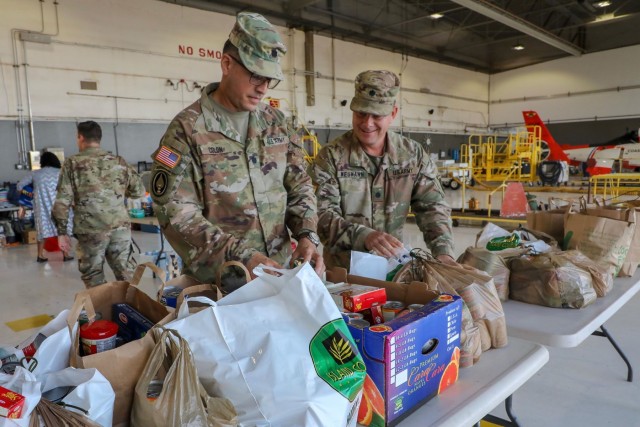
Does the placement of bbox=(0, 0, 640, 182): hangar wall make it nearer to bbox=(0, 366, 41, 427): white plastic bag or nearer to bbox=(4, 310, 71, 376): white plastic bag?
bbox=(4, 310, 71, 376): white plastic bag

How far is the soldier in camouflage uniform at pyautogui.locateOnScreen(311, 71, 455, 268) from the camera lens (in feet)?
6.81

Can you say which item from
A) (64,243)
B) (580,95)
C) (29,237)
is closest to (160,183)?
(64,243)

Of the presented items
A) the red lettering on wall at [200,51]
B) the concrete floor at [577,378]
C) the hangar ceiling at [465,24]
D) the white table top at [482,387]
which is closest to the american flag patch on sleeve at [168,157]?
the white table top at [482,387]

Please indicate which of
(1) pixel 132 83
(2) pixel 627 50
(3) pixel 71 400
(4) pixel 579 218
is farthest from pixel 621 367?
(2) pixel 627 50

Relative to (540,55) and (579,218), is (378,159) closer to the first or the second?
(579,218)

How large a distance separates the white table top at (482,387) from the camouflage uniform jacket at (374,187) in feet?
3.07

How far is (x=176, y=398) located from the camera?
→ 75 centimetres

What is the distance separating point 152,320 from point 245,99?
2.80ft

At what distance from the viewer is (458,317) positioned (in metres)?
1.08

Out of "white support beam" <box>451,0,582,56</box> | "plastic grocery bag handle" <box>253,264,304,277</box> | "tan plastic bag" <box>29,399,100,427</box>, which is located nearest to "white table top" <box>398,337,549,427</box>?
"plastic grocery bag handle" <box>253,264,304,277</box>

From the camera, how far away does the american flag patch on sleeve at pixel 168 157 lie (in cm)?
156

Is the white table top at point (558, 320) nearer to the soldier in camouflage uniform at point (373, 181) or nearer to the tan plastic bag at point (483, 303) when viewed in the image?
the tan plastic bag at point (483, 303)

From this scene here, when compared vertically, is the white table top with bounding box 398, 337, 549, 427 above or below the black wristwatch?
below

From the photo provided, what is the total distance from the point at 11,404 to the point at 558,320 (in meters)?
1.57
